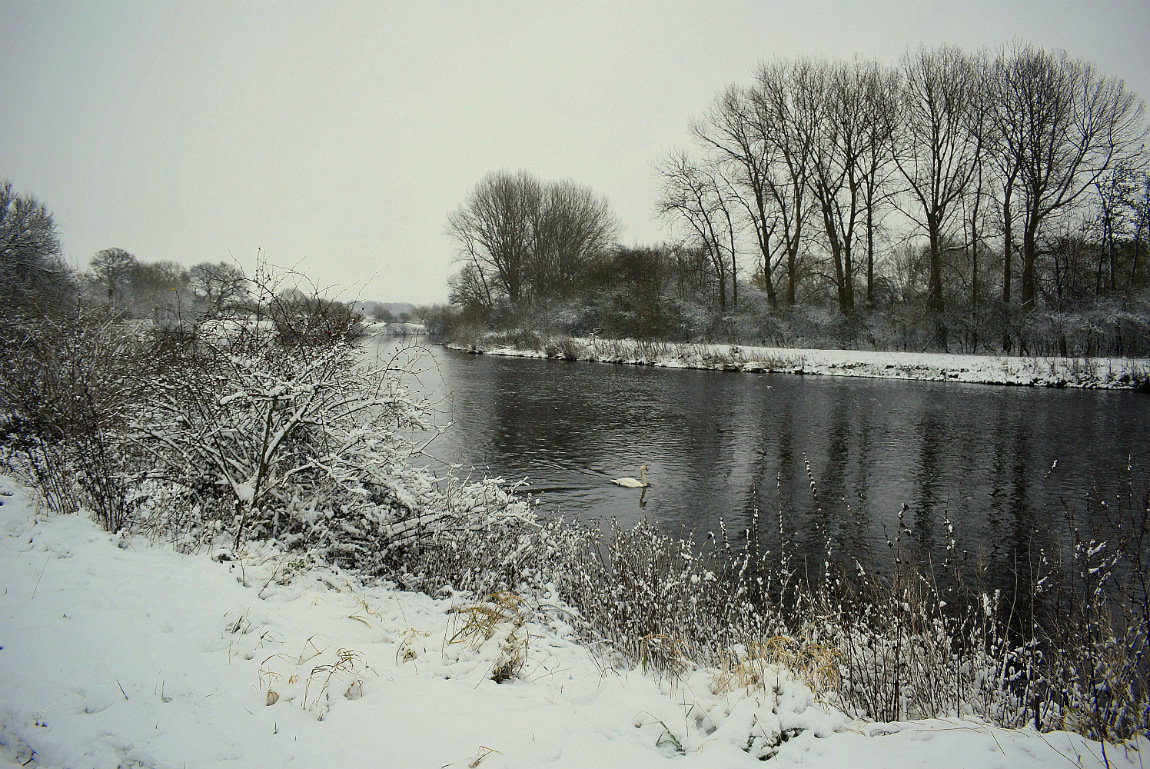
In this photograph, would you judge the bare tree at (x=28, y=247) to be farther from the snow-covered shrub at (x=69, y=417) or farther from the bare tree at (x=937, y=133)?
the bare tree at (x=937, y=133)

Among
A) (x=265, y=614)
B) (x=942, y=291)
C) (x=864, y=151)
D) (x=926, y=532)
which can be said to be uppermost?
(x=864, y=151)

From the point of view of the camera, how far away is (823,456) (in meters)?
10.8

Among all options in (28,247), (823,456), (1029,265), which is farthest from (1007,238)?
(28,247)

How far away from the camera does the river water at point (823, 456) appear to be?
7320mm

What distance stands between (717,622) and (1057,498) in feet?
21.5

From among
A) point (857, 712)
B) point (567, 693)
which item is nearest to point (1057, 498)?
point (857, 712)

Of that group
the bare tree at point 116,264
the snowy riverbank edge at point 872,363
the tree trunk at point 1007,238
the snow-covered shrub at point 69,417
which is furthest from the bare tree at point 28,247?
the tree trunk at point 1007,238

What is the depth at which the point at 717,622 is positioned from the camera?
446 cm

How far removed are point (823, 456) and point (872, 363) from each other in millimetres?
15210

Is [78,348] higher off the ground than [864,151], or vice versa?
[864,151]

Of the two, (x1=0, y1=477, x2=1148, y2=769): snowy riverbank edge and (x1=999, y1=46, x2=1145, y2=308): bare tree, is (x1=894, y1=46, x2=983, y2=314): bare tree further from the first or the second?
(x1=0, y1=477, x2=1148, y2=769): snowy riverbank edge

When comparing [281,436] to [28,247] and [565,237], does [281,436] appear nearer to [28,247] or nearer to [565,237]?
[28,247]

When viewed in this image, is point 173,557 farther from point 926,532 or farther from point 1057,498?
point 1057,498

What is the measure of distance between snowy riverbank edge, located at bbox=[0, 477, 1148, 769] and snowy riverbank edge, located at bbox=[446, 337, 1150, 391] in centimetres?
2228
